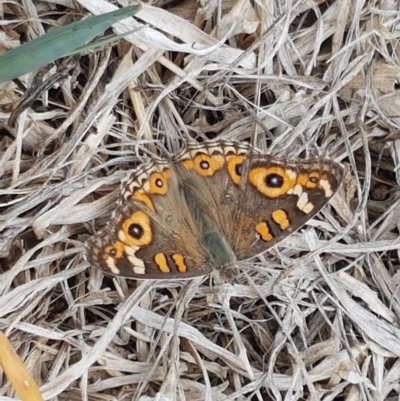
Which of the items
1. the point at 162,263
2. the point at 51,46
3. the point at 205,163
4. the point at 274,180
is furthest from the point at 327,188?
the point at 51,46

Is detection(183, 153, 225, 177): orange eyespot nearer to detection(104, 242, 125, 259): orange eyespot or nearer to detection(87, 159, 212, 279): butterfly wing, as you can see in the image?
detection(87, 159, 212, 279): butterfly wing

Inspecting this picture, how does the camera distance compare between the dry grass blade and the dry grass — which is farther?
the dry grass

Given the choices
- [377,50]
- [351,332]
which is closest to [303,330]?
[351,332]

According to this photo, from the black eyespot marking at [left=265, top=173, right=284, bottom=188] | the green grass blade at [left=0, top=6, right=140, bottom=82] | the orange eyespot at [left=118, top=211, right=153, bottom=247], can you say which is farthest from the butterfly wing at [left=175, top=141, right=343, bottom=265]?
the green grass blade at [left=0, top=6, right=140, bottom=82]

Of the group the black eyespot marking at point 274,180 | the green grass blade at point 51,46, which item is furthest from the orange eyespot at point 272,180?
the green grass blade at point 51,46

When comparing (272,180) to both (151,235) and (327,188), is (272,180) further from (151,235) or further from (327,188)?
(151,235)

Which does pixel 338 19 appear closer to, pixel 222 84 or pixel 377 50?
pixel 377 50

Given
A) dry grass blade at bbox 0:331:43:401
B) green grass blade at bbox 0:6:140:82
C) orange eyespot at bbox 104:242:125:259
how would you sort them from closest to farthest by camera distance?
green grass blade at bbox 0:6:140:82 < dry grass blade at bbox 0:331:43:401 < orange eyespot at bbox 104:242:125:259
